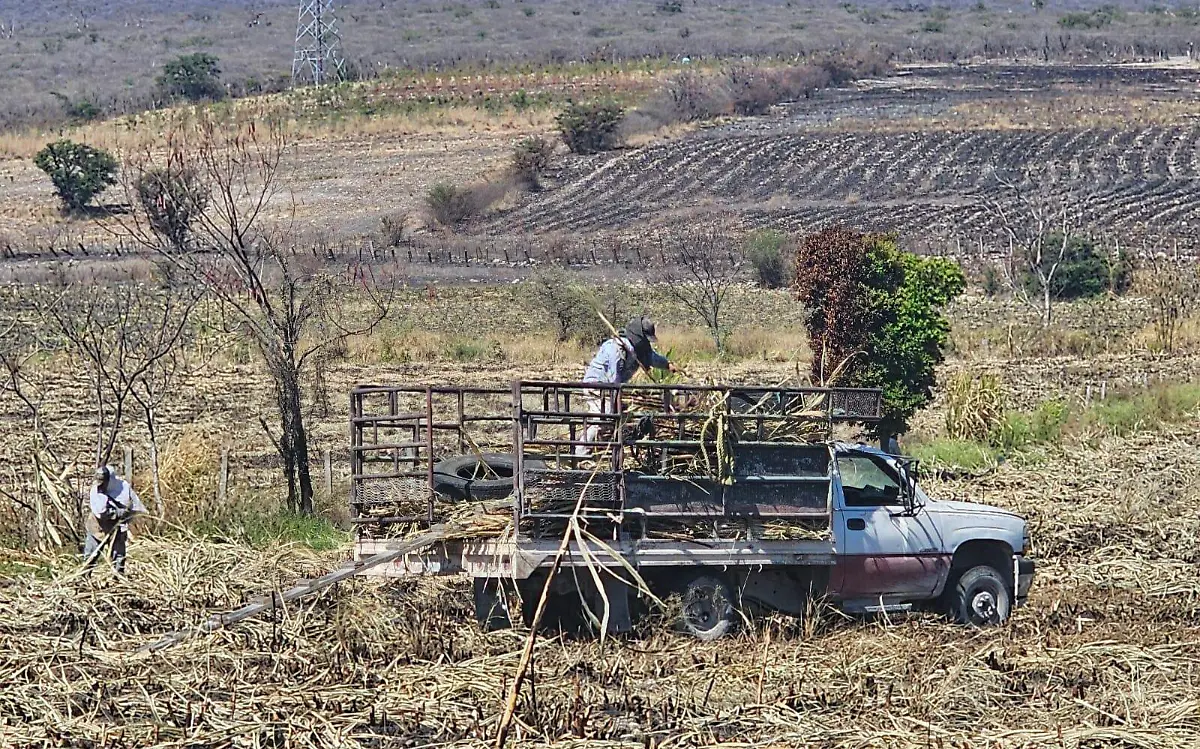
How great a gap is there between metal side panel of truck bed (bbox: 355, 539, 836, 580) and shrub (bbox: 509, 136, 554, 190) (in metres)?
63.4

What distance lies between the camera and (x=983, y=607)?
13008 mm

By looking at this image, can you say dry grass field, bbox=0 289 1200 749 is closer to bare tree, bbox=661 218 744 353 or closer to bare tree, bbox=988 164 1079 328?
bare tree, bbox=661 218 744 353

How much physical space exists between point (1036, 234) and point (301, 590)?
49630 mm

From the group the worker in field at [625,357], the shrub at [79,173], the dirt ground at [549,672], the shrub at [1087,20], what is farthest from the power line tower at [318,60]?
the dirt ground at [549,672]

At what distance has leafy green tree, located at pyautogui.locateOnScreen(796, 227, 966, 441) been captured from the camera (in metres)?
21.2

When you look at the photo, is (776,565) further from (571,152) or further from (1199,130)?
(1199,130)

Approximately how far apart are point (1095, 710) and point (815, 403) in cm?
358

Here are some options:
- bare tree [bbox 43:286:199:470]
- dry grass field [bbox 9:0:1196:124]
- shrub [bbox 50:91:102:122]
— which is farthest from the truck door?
dry grass field [bbox 9:0:1196:124]

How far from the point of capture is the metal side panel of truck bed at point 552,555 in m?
11.4

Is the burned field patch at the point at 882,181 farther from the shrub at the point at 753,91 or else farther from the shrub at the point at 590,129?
the shrub at the point at 753,91

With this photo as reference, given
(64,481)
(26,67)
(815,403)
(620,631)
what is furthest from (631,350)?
(26,67)

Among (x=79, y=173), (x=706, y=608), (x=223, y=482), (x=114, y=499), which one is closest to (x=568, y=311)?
(x=223, y=482)

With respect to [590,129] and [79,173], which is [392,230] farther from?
[590,129]

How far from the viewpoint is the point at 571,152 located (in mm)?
81500
